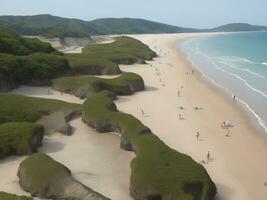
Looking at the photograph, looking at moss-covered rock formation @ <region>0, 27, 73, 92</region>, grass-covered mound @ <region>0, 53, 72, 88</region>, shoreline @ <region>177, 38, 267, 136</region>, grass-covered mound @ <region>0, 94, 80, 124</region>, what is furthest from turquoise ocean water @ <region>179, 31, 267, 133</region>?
grass-covered mound @ <region>0, 53, 72, 88</region>

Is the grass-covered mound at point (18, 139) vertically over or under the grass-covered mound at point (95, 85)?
over

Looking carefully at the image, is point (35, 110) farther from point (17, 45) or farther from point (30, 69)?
point (17, 45)

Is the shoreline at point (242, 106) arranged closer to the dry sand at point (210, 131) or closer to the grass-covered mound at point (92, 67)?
the dry sand at point (210, 131)

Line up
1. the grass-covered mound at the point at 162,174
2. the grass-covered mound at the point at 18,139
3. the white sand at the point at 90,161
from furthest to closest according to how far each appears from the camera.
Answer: the grass-covered mound at the point at 18,139 < the white sand at the point at 90,161 < the grass-covered mound at the point at 162,174

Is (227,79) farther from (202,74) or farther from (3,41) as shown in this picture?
(3,41)

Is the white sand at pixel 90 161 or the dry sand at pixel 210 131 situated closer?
the white sand at pixel 90 161

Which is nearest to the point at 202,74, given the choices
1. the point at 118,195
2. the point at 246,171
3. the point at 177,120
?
the point at 177,120

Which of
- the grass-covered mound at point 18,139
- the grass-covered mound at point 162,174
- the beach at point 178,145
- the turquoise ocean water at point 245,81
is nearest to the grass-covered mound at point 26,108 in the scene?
the beach at point 178,145
